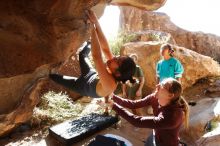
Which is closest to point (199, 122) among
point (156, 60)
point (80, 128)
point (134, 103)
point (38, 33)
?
point (156, 60)

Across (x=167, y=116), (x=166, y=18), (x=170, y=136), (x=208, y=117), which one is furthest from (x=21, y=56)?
(x=166, y=18)

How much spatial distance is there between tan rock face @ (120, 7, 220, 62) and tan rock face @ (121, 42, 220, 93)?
328cm

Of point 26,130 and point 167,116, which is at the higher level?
point 167,116

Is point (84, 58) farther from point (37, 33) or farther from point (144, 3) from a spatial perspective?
point (37, 33)

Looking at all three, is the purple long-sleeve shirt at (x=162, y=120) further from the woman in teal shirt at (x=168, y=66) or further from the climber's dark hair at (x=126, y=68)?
the woman in teal shirt at (x=168, y=66)

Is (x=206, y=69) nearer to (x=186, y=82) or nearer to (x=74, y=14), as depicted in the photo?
(x=186, y=82)

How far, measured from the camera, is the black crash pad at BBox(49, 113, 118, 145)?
6344 mm

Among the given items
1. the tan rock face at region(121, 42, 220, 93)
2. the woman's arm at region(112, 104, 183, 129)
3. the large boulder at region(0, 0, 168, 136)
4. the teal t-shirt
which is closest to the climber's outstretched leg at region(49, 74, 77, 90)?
the large boulder at region(0, 0, 168, 136)

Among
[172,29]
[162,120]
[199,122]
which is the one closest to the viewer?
[162,120]

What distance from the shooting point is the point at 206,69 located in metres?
9.12

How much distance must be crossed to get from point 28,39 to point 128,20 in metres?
12.1

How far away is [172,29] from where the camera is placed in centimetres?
1358

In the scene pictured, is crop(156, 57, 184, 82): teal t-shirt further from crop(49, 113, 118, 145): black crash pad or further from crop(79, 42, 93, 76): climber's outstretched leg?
crop(49, 113, 118, 145): black crash pad

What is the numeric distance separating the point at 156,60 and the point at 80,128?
3.12 meters
